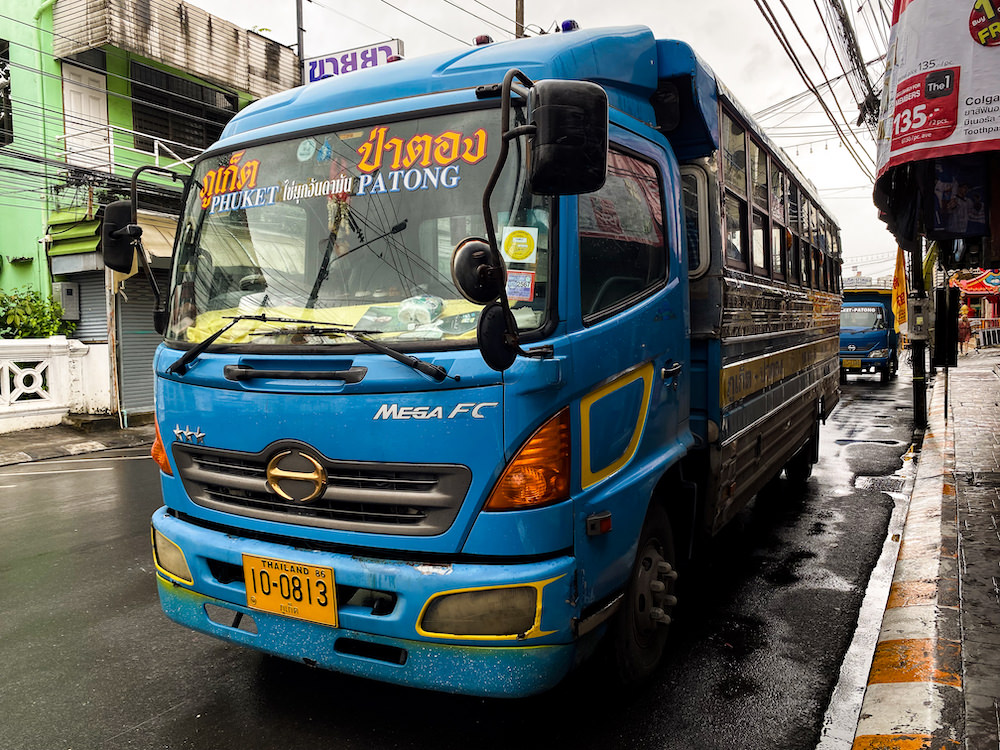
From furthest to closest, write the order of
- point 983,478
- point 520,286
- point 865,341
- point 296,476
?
1. point 865,341
2. point 983,478
3. point 296,476
4. point 520,286

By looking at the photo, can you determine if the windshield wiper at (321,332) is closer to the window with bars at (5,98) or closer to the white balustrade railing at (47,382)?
the white balustrade railing at (47,382)

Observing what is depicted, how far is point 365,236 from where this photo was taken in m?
2.86

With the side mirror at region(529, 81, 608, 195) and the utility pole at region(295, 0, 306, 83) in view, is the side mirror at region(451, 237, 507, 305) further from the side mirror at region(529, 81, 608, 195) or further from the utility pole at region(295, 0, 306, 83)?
the utility pole at region(295, 0, 306, 83)

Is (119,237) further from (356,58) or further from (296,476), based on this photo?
(356,58)

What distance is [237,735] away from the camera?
2941 mm

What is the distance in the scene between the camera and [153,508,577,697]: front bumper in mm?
2504

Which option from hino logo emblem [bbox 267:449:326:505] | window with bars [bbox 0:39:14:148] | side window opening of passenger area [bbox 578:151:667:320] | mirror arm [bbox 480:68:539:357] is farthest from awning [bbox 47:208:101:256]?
mirror arm [bbox 480:68:539:357]

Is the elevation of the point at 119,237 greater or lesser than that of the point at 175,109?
lesser

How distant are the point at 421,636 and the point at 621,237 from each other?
1.74m

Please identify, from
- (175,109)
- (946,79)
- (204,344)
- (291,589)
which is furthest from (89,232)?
(946,79)

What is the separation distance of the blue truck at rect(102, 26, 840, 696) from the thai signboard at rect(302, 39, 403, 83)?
1181 centimetres

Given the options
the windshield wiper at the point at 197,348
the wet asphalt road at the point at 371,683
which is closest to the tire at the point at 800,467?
the wet asphalt road at the point at 371,683

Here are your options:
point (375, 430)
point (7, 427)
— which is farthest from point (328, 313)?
point (7, 427)

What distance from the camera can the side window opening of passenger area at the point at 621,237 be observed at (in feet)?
9.33
